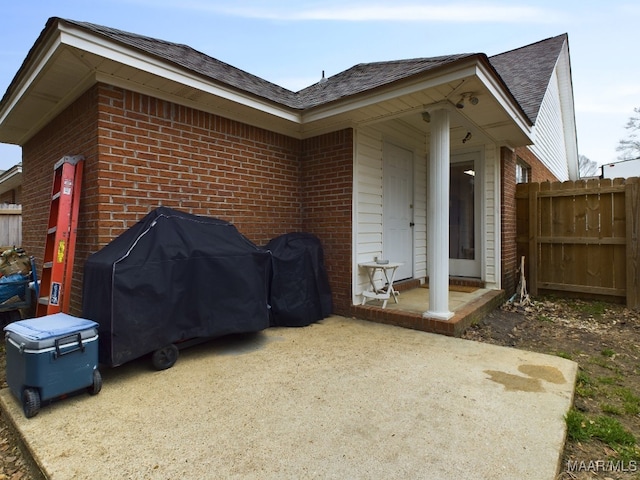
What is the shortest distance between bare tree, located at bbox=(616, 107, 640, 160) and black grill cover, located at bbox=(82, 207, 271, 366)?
90.5 ft

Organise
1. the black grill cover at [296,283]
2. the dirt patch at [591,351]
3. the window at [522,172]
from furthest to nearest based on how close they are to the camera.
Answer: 1. the window at [522,172]
2. the black grill cover at [296,283]
3. the dirt patch at [591,351]

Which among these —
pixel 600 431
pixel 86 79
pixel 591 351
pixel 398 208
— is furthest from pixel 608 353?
pixel 86 79

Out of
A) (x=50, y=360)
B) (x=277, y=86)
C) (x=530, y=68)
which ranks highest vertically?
(x=530, y=68)

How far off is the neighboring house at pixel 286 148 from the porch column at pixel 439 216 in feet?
0.05

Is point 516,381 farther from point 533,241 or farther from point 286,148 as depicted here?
point 533,241

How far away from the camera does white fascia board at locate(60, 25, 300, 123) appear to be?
102 inches

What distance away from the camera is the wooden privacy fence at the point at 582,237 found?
17.1 ft

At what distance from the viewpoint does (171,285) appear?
2.75 m

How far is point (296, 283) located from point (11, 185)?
10243 millimetres

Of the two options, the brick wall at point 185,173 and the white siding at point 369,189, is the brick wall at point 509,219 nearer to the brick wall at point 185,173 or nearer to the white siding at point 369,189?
the white siding at point 369,189

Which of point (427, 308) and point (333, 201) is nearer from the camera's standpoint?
point (427, 308)

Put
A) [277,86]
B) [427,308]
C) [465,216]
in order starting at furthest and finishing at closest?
[465,216], [277,86], [427,308]

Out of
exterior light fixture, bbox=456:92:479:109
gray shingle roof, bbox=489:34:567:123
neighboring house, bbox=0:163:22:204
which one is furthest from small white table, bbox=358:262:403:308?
neighboring house, bbox=0:163:22:204

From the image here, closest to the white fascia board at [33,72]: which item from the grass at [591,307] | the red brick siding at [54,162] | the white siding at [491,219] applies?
the red brick siding at [54,162]
